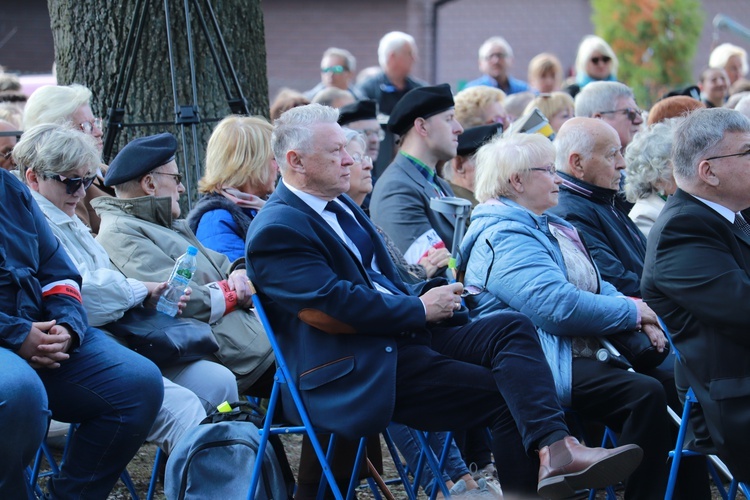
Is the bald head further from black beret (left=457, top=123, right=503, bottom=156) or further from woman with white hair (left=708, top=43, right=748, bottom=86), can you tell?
woman with white hair (left=708, top=43, right=748, bottom=86)

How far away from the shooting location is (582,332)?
445 cm

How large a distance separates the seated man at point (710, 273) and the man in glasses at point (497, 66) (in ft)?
20.8

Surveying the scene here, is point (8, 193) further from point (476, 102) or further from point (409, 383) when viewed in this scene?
point (476, 102)

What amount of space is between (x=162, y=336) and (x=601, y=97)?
382 centimetres

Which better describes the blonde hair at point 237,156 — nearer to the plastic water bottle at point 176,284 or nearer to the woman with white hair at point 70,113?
the woman with white hair at point 70,113

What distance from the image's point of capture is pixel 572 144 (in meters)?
5.34

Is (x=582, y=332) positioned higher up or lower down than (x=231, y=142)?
lower down

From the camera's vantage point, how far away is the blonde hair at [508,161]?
187 inches

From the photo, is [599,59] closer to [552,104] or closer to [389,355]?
[552,104]

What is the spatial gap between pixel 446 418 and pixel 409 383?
193 millimetres

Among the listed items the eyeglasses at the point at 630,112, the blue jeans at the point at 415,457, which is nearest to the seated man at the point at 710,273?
the blue jeans at the point at 415,457

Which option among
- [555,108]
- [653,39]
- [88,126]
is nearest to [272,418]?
[88,126]

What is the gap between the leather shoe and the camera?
3619mm

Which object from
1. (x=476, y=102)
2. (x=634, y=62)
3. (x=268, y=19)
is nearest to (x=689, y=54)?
(x=634, y=62)
